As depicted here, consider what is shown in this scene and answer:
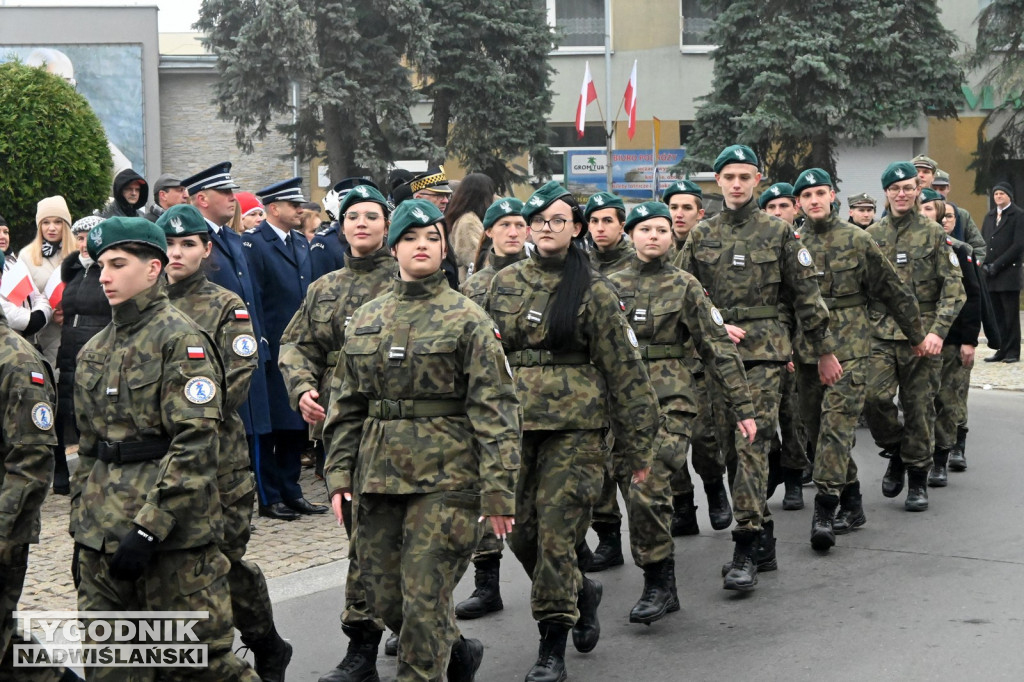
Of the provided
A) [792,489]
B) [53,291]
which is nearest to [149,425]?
[53,291]

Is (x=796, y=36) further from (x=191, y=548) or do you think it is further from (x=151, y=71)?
(x=191, y=548)

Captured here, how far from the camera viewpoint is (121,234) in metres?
5.07

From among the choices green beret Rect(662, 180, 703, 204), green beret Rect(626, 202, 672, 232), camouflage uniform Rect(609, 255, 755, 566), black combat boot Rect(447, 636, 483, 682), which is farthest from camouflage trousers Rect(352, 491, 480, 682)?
green beret Rect(662, 180, 703, 204)

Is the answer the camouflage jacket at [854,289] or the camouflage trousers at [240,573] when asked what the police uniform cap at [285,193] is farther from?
→ the camouflage trousers at [240,573]

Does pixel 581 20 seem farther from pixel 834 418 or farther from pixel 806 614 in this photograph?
pixel 806 614

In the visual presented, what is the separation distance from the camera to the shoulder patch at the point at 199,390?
4875 millimetres

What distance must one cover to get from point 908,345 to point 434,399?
224 inches

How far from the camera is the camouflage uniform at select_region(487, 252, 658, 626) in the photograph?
6.04 m

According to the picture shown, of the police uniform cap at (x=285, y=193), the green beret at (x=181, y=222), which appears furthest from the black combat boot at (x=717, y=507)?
the green beret at (x=181, y=222)

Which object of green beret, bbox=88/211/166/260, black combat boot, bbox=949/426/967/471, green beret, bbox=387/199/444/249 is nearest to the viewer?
green beret, bbox=88/211/166/260

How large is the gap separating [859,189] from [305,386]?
27933mm

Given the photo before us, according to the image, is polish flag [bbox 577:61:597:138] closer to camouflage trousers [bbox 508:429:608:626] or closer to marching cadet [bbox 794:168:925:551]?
marching cadet [bbox 794:168:925:551]

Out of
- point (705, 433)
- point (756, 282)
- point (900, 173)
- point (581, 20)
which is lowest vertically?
point (705, 433)

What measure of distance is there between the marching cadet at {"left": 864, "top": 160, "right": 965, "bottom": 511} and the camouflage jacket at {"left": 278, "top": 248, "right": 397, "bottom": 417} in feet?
12.9
